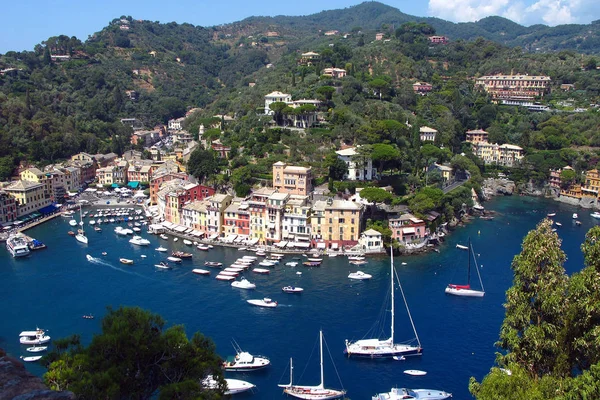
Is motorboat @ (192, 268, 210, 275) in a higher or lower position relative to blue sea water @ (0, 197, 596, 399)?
higher

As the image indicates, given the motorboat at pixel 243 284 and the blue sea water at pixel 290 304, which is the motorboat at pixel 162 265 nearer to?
the blue sea water at pixel 290 304

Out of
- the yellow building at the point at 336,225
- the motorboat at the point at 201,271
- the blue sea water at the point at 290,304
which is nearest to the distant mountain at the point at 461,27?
the yellow building at the point at 336,225

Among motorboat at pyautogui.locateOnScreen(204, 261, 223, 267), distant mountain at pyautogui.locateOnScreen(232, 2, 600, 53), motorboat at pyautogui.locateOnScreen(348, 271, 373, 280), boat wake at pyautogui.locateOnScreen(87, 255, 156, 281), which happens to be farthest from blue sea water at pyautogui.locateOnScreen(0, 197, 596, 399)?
distant mountain at pyautogui.locateOnScreen(232, 2, 600, 53)

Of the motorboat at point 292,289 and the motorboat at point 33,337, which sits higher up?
the motorboat at point 292,289

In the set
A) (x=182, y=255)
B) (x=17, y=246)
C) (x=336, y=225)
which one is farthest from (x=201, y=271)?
(x=17, y=246)

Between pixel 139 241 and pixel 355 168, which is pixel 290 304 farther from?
pixel 355 168

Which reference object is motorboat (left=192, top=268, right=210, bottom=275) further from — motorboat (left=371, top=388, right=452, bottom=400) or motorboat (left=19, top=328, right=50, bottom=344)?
motorboat (left=371, top=388, right=452, bottom=400)

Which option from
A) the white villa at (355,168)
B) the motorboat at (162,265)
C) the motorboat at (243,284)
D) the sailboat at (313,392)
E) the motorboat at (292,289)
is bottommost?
the sailboat at (313,392)
